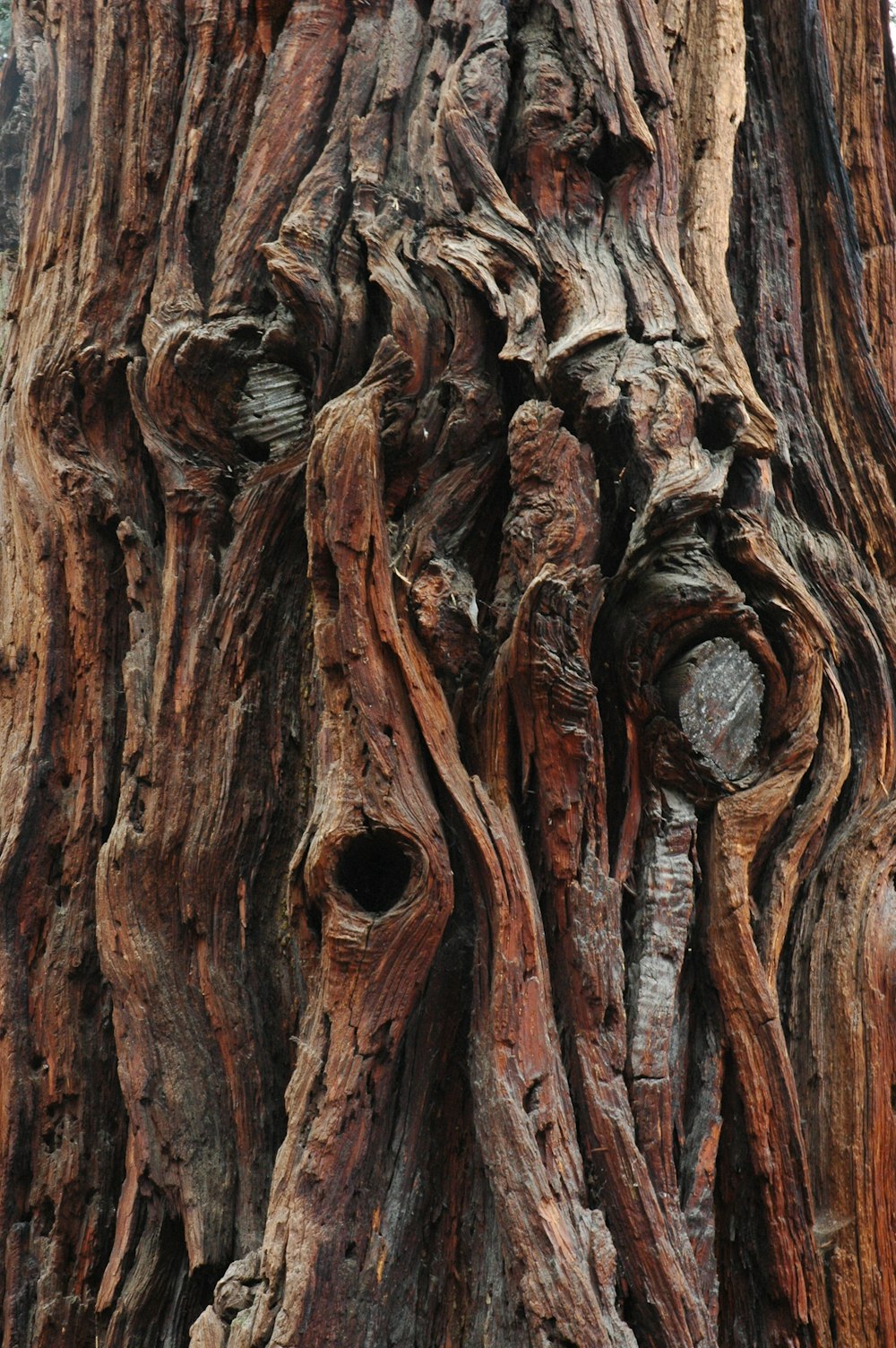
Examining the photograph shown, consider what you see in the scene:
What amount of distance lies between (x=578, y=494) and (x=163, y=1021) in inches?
46.0

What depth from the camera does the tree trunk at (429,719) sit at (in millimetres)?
1709

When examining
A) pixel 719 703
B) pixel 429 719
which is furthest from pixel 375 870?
pixel 719 703

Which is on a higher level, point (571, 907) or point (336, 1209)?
point (571, 907)

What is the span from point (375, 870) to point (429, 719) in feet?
0.87

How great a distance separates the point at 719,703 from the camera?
2.01 metres

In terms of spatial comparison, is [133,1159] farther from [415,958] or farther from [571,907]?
[571,907]

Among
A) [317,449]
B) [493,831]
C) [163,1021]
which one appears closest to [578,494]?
[317,449]

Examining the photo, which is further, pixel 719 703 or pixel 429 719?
pixel 719 703

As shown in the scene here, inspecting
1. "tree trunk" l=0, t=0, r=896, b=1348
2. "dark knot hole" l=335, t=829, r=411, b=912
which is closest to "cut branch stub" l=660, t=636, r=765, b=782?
"tree trunk" l=0, t=0, r=896, b=1348

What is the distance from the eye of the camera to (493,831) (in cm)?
181

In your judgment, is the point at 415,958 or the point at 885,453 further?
the point at 885,453

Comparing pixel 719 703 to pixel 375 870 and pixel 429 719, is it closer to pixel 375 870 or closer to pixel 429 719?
pixel 429 719

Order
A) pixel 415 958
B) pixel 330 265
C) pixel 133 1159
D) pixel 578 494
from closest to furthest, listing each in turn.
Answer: pixel 415 958
pixel 133 1159
pixel 578 494
pixel 330 265

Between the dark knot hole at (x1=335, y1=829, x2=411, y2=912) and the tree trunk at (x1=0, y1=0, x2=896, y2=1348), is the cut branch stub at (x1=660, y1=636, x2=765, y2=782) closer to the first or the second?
the tree trunk at (x1=0, y1=0, x2=896, y2=1348)
